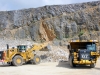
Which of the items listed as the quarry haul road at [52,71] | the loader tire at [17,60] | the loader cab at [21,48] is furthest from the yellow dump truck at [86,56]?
the loader cab at [21,48]

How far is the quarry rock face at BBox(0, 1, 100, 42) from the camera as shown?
42938 mm

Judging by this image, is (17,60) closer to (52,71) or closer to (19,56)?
(19,56)

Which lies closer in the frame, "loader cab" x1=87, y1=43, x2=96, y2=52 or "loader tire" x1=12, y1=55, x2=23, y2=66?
"loader cab" x1=87, y1=43, x2=96, y2=52

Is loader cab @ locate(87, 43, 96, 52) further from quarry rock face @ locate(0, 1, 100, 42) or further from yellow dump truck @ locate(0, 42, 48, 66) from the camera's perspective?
quarry rock face @ locate(0, 1, 100, 42)

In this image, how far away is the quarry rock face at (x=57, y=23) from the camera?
141ft

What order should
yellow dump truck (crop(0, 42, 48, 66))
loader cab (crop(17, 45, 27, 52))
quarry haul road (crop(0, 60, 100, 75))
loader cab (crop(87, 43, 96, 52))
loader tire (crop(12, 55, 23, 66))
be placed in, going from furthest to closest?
1. loader cab (crop(17, 45, 27, 52))
2. loader tire (crop(12, 55, 23, 66))
3. yellow dump truck (crop(0, 42, 48, 66))
4. loader cab (crop(87, 43, 96, 52))
5. quarry haul road (crop(0, 60, 100, 75))

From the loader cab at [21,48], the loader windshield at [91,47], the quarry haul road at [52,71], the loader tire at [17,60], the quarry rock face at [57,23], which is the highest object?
the quarry rock face at [57,23]

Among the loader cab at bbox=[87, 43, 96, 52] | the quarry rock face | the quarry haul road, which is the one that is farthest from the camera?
the quarry rock face

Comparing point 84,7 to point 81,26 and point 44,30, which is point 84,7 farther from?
point 44,30

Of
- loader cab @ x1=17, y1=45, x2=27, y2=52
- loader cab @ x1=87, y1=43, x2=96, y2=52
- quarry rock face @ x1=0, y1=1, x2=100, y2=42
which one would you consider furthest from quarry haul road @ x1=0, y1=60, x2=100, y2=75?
quarry rock face @ x1=0, y1=1, x2=100, y2=42

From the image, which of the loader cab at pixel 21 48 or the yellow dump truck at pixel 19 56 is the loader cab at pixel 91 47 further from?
the loader cab at pixel 21 48

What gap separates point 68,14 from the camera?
4531 centimetres

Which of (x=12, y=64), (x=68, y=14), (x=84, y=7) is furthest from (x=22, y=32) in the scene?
(x=12, y=64)

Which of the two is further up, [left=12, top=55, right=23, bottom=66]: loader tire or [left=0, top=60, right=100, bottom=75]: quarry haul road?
[left=12, top=55, right=23, bottom=66]: loader tire
